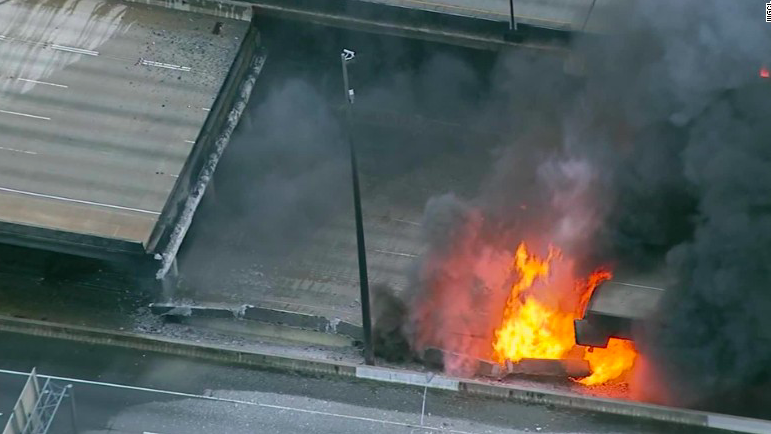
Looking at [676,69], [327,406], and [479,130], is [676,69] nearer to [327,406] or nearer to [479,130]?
[479,130]

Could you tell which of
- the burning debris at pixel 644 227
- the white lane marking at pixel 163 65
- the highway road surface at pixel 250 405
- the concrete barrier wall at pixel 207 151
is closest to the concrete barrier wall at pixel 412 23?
the concrete barrier wall at pixel 207 151

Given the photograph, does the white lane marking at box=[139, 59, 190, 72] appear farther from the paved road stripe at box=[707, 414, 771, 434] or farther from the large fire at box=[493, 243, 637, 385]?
the paved road stripe at box=[707, 414, 771, 434]

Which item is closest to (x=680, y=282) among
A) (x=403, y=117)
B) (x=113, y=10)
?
(x=403, y=117)

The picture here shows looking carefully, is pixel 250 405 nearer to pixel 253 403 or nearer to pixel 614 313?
pixel 253 403

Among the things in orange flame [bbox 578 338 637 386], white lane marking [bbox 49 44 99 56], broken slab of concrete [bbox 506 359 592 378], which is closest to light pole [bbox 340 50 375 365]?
broken slab of concrete [bbox 506 359 592 378]

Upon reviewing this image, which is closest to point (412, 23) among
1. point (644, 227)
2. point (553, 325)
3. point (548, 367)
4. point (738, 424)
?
point (644, 227)

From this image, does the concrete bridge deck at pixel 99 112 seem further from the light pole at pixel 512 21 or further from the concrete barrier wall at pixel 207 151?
the light pole at pixel 512 21
